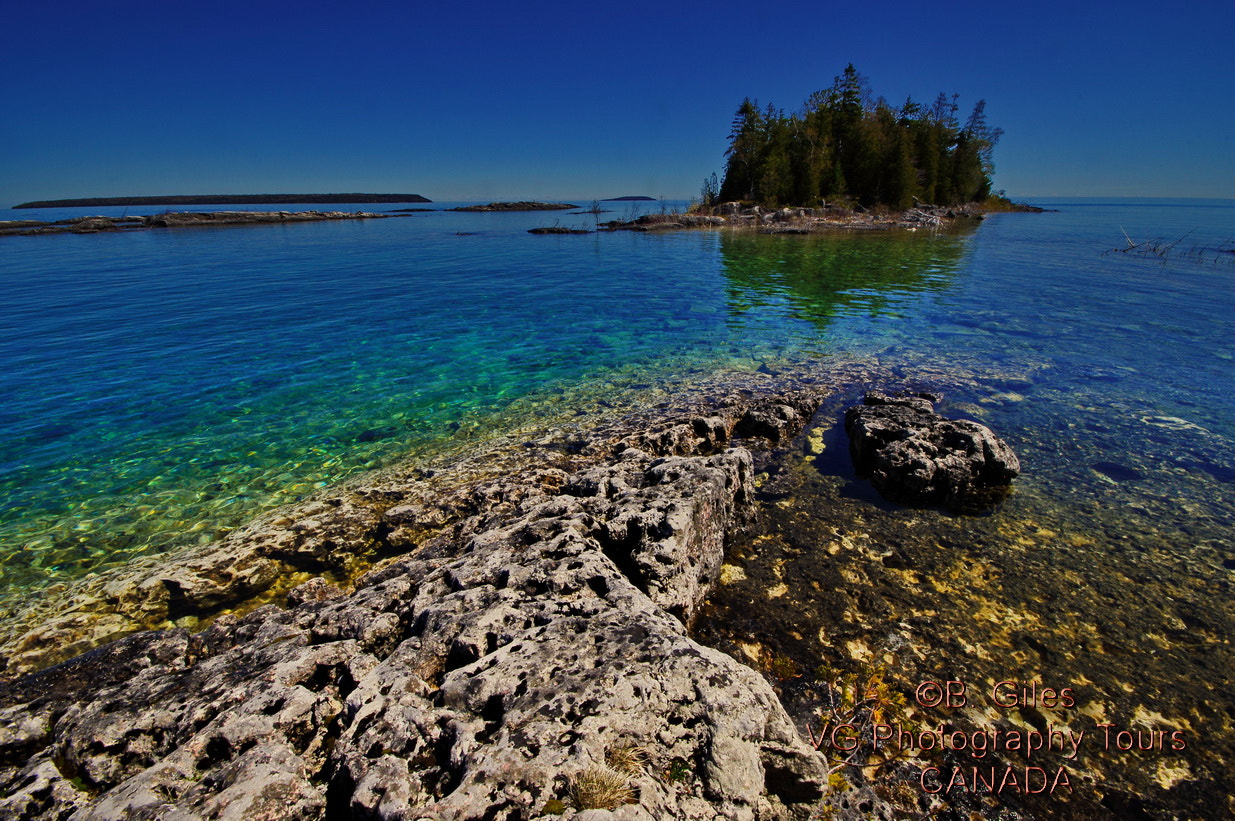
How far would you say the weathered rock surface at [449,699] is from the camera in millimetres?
3014

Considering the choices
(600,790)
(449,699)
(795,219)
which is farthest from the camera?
(795,219)

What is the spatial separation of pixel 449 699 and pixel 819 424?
9.30 meters

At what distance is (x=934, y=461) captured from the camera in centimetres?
800

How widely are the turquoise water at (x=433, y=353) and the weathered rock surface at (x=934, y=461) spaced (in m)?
1.29

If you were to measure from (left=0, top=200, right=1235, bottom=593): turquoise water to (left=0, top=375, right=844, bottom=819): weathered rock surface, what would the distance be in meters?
3.71

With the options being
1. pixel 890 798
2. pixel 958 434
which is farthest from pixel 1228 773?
pixel 958 434

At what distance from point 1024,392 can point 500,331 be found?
16.9m

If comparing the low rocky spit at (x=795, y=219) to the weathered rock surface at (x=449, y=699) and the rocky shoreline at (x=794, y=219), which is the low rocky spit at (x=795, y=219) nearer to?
the rocky shoreline at (x=794, y=219)

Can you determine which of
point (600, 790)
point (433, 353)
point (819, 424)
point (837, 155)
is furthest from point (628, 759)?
point (837, 155)

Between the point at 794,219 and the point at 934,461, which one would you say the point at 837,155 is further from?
the point at 934,461

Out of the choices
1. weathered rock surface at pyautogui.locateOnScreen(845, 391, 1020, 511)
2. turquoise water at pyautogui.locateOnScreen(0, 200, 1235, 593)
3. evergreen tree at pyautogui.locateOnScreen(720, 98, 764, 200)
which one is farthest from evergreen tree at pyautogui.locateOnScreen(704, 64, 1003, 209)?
weathered rock surface at pyautogui.locateOnScreen(845, 391, 1020, 511)

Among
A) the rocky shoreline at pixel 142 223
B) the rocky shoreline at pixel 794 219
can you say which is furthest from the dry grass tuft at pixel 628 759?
the rocky shoreline at pixel 142 223

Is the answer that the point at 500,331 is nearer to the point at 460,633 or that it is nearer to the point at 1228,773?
the point at 460,633

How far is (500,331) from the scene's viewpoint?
1941 centimetres
